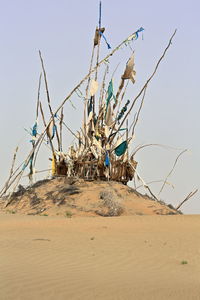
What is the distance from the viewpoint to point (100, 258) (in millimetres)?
8195

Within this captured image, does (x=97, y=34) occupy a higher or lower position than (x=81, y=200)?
higher

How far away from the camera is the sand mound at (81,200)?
46.8 ft

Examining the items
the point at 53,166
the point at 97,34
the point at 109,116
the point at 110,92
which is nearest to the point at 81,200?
the point at 53,166

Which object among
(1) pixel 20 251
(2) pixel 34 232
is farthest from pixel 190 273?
(2) pixel 34 232

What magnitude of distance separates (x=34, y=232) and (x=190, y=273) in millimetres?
4072

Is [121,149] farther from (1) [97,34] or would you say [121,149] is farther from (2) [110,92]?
(1) [97,34]

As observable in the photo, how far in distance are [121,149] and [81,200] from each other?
2.15 metres

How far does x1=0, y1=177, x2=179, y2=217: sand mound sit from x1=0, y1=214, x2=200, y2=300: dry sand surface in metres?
1.46

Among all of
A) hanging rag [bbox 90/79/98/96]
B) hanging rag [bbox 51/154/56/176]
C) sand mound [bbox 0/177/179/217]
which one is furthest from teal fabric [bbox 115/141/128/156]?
hanging rag [bbox 51/154/56/176]

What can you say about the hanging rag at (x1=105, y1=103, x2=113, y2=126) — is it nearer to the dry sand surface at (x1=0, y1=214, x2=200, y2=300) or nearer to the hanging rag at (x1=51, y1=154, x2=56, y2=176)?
the hanging rag at (x1=51, y1=154, x2=56, y2=176)

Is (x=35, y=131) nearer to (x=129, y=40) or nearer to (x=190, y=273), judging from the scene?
(x=129, y=40)

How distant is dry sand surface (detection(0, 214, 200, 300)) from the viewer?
6082mm

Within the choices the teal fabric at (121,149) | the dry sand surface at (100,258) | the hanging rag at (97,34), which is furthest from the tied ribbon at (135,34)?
the dry sand surface at (100,258)

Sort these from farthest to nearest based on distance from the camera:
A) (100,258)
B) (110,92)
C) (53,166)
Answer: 1. (53,166)
2. (110,92)
3. (100,258)
